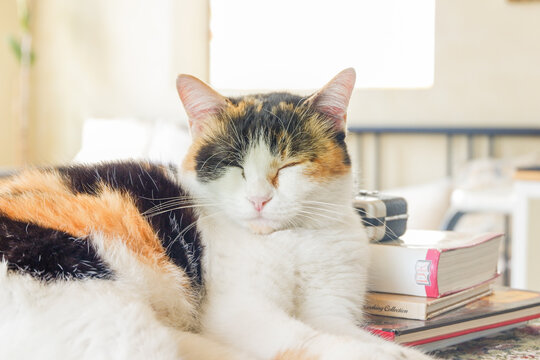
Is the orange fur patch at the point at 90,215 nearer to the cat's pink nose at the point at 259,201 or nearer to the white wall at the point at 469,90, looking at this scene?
the cat's pink nose at the point at 259,201

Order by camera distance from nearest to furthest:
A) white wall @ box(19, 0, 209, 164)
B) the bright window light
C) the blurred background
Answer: the blurred background < the bright window light < white wall @ box(19, 0, 209, 164)

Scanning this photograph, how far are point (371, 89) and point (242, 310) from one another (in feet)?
7.40

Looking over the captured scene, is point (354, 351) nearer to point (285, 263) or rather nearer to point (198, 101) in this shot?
point (285, 263)

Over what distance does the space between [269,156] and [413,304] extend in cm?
28

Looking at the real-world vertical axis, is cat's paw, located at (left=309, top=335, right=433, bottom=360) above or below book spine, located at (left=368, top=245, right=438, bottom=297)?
below

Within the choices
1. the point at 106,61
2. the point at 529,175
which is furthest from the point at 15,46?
the point at 529,175

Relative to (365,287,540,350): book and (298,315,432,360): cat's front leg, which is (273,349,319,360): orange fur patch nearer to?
(298,315,432,360): cat's front leg

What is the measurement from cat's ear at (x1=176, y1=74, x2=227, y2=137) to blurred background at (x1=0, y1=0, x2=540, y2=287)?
148cm

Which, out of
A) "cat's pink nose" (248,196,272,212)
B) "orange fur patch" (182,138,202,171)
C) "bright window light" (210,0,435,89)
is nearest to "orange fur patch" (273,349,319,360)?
"cat's pink nose" (248,196,272,212)

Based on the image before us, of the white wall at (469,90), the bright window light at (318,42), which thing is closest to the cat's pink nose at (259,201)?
the white wall at (469,90)

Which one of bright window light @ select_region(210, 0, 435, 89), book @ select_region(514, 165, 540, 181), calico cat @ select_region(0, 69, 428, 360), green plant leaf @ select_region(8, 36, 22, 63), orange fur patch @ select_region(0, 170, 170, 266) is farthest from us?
green plant leaf @ select_region(8, 36, 22, 63)

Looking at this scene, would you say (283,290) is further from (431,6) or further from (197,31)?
(197,31)

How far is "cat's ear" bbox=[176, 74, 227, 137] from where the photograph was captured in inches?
35.2

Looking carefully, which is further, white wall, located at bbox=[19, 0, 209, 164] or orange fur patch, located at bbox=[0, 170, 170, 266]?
white wall, located at bbox=[19, 0, 209, 164]
